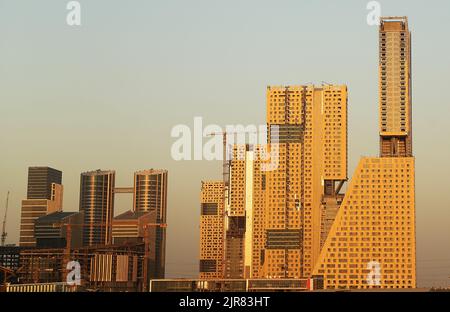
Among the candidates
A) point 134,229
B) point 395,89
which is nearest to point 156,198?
point 134,229

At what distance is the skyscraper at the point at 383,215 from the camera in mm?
65562

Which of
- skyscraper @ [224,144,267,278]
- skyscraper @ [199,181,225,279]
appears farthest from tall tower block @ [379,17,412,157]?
skyscraper @ [199,181,225,279]

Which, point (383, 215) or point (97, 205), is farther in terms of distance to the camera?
point (97, 205)

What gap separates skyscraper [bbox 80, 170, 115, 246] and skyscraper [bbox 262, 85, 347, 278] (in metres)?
15.4

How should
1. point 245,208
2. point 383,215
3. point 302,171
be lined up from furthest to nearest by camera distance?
1. point 245,208
2. point 302,171
3. point 383,215

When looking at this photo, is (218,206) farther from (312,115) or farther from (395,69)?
(395,69)

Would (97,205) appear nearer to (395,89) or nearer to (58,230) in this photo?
(58,230)

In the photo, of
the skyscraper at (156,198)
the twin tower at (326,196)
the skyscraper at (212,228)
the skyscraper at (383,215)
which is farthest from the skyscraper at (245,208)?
the skyscraper at (383,215)

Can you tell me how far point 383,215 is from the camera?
68.4 meters

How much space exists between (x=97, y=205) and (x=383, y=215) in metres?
27.1

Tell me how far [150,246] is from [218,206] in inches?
486

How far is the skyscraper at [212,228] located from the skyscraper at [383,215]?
14.3 m

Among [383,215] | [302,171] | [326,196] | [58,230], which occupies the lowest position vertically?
[58,230]
